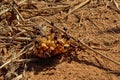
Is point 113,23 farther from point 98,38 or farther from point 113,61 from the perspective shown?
point 113,61

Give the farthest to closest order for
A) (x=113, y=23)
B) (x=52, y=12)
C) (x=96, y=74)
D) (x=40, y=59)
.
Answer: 1. (x=52, y=12)
2. (x=113, y=23)
3. (x=40, y=59)
4. (x=96, y=74)

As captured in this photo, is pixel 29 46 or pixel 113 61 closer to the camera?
pixel 113 61

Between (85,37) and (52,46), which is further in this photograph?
(85,37)

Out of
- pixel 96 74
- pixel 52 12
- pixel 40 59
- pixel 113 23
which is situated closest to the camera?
pixel 96 74

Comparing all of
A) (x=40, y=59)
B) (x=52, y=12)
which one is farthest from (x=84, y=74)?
(x=52, y=12)

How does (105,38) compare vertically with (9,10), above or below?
below

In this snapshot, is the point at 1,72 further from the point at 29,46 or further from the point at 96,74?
the point at 96,74
